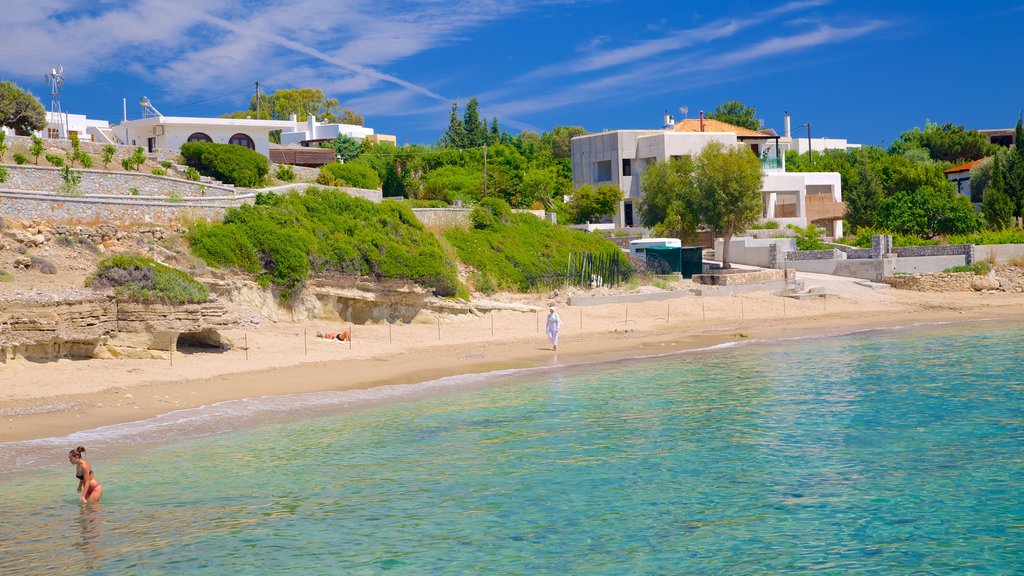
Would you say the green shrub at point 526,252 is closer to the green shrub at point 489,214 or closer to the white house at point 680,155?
the green shrub at point 489,214

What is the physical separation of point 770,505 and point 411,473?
5.35m

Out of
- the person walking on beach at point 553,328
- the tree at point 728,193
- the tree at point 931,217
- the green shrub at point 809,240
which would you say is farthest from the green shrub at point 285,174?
the tree at point 931,217

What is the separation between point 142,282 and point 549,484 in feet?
44.0

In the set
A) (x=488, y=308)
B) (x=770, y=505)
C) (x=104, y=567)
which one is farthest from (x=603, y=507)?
(x=488, y=308)

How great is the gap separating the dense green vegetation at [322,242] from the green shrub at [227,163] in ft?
21.2

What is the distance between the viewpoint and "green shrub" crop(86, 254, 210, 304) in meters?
22.3

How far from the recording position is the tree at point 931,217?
49031 mm

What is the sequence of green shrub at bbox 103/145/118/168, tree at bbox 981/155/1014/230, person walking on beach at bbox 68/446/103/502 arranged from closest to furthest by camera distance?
person walking on beach at bbox 68/446/103/502 → green shrub at bbox 103/145/118/168 → tree at bbox 981/155/1014/230

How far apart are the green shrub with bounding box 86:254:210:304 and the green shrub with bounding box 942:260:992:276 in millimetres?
33660

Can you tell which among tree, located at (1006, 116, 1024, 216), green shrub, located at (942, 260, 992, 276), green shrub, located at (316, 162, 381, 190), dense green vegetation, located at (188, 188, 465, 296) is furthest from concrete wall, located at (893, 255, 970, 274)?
green shrub, located at (316, 162, 381, 190)

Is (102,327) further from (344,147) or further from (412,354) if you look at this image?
(344,147)

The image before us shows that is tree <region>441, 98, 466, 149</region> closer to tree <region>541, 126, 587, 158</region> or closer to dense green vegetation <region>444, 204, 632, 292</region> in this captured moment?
tree <region>541, 126, 587, 158</region>

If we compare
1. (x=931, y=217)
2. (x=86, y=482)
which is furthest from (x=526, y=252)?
(x=86, y=482)

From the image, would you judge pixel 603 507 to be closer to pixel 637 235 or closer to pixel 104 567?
pixel 104 567
